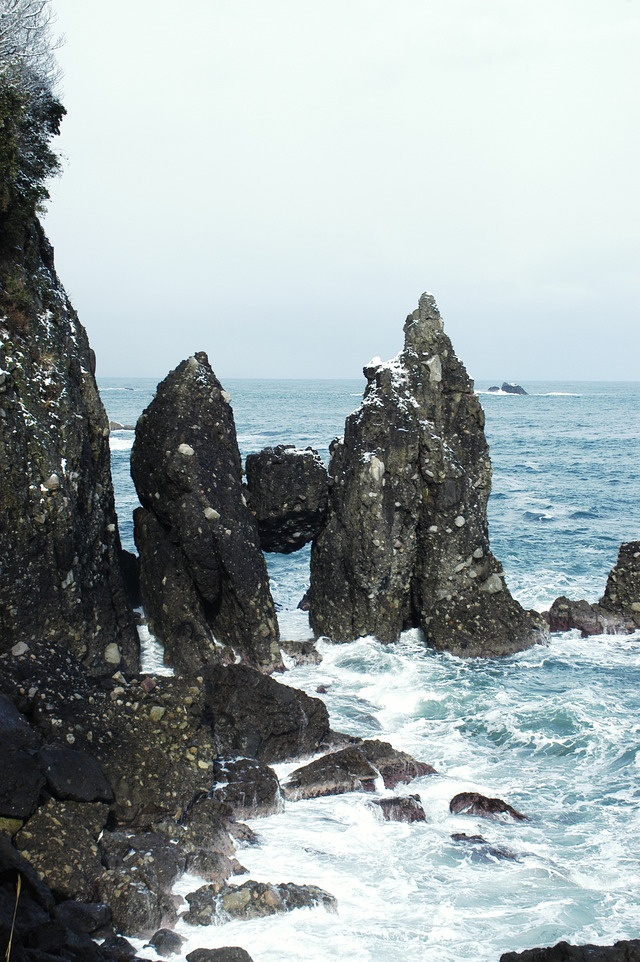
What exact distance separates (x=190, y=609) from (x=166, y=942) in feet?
32.5

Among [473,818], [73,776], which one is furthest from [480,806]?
[73,776]

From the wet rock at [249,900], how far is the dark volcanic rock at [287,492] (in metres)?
11.2

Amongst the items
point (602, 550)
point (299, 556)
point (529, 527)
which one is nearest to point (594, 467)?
point (529, 527)

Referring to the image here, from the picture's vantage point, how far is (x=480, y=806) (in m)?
12.1

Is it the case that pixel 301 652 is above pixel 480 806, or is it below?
above

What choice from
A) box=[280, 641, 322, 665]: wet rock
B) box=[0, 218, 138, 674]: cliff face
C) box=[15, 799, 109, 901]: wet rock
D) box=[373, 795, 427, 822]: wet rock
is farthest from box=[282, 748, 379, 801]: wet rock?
box=[280, 641, 322, 665]: wet rock

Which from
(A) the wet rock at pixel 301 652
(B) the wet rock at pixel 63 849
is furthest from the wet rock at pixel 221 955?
(A) the wet rock at pixel 301 652

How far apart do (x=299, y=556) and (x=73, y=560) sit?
17184 millimetres

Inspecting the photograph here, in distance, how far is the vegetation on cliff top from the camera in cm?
1480

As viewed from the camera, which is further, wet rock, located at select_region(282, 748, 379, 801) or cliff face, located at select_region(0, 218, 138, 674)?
cliff face, located at select_region(0, 218, 138, 674)

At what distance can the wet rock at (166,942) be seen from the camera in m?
8.38

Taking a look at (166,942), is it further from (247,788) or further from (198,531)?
(198,531)

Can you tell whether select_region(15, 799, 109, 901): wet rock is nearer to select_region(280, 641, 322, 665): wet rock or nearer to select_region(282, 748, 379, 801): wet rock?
select_region(282, 748, 379, 801): wet rock

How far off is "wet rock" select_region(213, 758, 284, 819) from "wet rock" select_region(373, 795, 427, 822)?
162 centimetres
